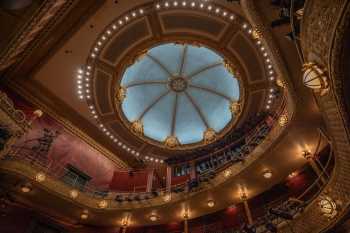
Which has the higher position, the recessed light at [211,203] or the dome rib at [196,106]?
the dome rib at [196,106]

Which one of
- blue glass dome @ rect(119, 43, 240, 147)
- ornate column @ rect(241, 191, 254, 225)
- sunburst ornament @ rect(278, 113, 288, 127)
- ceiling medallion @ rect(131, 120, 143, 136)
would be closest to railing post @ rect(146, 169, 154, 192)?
blue glass dome @ rect(119, 43, 240, 147)

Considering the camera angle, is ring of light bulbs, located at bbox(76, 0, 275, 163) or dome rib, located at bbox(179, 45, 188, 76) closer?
ring of light bulbs, located at bbox(76, 0, 275, 163)

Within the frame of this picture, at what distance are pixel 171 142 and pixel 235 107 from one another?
21.4ft

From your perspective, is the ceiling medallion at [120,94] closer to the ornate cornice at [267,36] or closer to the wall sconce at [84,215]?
the wall sconce at [84,215]

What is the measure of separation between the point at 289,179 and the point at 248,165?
9.91ft

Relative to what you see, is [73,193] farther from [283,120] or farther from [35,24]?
[283,120]

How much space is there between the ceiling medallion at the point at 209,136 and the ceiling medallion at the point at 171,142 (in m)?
2.55

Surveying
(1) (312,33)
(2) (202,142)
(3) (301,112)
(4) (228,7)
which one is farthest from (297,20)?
(2) (202,142)

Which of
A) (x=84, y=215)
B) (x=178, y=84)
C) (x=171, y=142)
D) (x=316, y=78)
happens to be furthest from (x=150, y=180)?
(x=316, y=78)

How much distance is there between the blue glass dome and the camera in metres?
21.9

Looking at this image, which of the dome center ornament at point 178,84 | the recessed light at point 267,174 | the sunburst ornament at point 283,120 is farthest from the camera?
the dome center ornament at point 178,84

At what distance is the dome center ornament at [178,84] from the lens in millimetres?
23641

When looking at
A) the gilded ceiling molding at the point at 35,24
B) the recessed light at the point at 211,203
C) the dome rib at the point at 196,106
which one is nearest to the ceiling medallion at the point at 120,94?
the dome rib at the point at 196,106

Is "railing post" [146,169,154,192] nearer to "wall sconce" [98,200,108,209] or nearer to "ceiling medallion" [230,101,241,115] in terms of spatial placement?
"wall sconce" [98,200,108,209]
